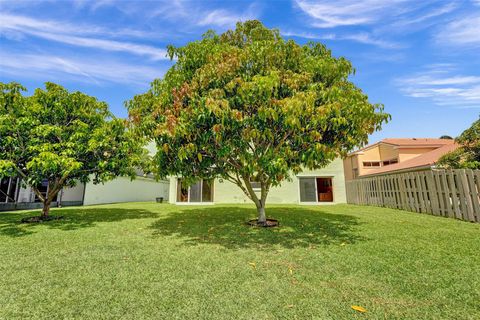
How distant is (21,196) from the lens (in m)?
14.9

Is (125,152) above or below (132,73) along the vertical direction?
below

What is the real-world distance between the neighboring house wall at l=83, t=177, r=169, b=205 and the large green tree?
1485 centimetres

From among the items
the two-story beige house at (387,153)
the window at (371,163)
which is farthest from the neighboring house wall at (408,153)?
the window at (371,163)

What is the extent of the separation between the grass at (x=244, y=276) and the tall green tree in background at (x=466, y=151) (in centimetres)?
731

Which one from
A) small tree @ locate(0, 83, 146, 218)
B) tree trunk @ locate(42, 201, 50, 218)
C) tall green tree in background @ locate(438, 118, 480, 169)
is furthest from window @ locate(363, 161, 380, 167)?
tree trunk @ locate(42, 201, 50, 218)

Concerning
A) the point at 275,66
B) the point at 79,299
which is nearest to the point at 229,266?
the point at 79,299

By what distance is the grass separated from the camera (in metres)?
2.60

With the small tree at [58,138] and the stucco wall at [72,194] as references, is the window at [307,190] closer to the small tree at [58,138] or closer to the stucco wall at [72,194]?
the small tree at [58,138]

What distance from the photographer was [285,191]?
58.3 feet

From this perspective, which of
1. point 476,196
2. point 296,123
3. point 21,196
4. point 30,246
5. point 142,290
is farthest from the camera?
point 21,196

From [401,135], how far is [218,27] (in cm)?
2732

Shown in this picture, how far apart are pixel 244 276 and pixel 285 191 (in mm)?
14652

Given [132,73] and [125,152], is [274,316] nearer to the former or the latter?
[125,152]

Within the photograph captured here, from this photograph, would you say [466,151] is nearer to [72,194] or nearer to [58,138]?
[58,138]
